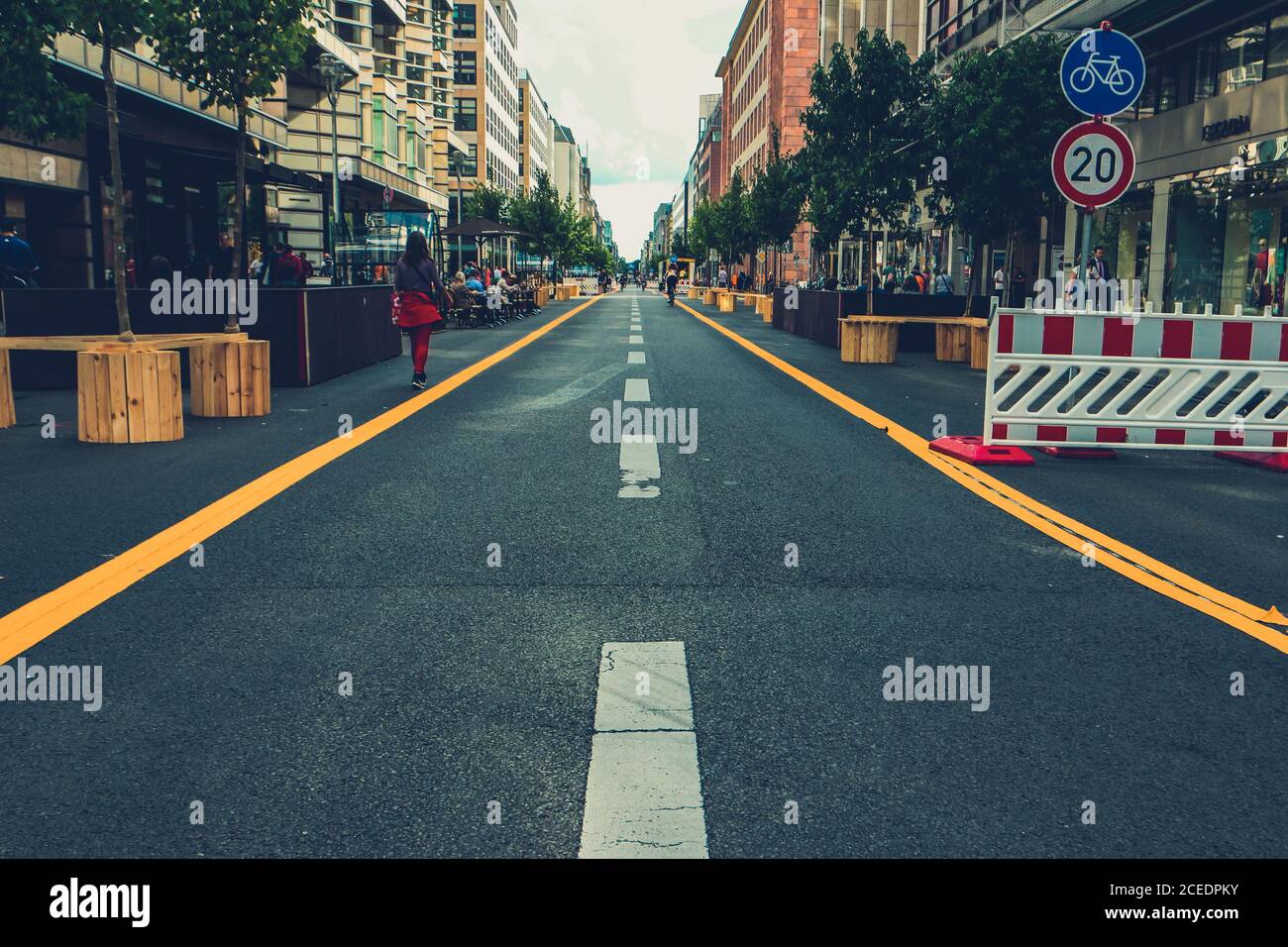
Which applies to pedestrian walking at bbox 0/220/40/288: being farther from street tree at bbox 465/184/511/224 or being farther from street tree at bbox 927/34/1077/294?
street tree at bbox 465/184/511/224

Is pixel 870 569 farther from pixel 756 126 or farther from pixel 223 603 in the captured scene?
pixel 756 126

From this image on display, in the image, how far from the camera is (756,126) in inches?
3706

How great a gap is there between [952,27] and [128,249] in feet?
85.7

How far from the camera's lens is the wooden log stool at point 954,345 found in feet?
64.3

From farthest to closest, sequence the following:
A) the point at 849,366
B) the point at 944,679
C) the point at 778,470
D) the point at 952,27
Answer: the point at 952,27 → the point at 849,366 → the point at 778,470 → the point at 944,679

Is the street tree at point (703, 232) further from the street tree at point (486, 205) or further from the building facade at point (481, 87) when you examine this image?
the building facade at point (481, 87)

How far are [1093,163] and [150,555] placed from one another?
7.16 m

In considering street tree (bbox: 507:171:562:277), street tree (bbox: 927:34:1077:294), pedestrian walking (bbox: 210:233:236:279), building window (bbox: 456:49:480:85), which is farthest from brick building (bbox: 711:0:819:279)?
pedestrian walking (bbox: 210:233:236:279)

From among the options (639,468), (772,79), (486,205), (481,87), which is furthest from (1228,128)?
(481,87)

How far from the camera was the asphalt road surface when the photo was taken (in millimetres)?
2791

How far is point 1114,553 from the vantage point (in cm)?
573

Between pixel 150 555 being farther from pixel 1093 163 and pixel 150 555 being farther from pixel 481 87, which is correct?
pixel 481 87

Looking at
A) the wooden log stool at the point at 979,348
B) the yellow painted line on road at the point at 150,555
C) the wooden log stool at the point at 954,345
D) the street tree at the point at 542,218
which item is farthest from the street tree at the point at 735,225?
the yellow painted line on road at the point at 150,555

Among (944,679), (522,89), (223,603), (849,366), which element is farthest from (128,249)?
(522,89)
